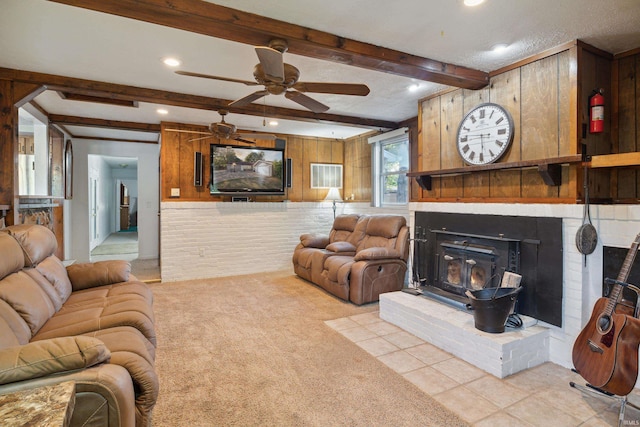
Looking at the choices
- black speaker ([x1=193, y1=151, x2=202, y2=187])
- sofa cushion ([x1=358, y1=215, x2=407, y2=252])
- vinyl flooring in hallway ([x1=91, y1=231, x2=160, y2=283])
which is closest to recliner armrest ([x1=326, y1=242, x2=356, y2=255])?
sofa cushion ([x1=358, y1=215, x2=407, y2=252])

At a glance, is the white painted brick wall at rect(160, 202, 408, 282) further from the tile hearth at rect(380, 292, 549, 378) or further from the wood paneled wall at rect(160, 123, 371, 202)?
the tile hearth at rect(380, 292, 549, 378)

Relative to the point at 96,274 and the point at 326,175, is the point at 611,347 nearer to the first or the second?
the point at 96,274

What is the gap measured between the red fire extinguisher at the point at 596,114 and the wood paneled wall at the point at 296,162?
3506mm

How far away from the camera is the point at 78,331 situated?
1828 millimetres

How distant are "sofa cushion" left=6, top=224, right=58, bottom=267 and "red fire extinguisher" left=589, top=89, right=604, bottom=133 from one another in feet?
13.7

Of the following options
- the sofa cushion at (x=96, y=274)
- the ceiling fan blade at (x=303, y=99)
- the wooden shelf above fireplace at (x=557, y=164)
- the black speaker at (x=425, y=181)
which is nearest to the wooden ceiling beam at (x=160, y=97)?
the ceiling fan blade at (x=303, y=99)

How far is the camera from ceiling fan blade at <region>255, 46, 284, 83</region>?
181 centimetres

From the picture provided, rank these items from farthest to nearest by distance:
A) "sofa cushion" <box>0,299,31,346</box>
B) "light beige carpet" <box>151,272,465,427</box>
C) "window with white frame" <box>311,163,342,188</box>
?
1. "window with white frame" <box>311,163,342,188</box>
2. "light beige carpet" <box>151,272,465,427</box>
3. "sofa cushion" <box>0,299,31,346</box>

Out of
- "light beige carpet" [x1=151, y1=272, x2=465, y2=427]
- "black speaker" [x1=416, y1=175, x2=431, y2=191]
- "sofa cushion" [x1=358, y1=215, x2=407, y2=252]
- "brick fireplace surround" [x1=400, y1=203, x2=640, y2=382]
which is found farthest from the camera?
"sofa cushion" [x1=358, y1=215, x2=407, y2=252]

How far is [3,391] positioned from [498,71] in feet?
12.4

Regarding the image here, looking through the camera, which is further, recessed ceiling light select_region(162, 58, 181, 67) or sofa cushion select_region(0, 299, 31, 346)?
recessed ceiling light select_region(162, 58, 181, 67)

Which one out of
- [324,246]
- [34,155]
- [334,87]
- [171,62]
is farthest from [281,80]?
[34,155]

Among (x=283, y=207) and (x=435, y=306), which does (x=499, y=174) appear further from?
(x=283, y=207)

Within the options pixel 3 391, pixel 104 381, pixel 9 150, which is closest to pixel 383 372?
pixel 104 381
